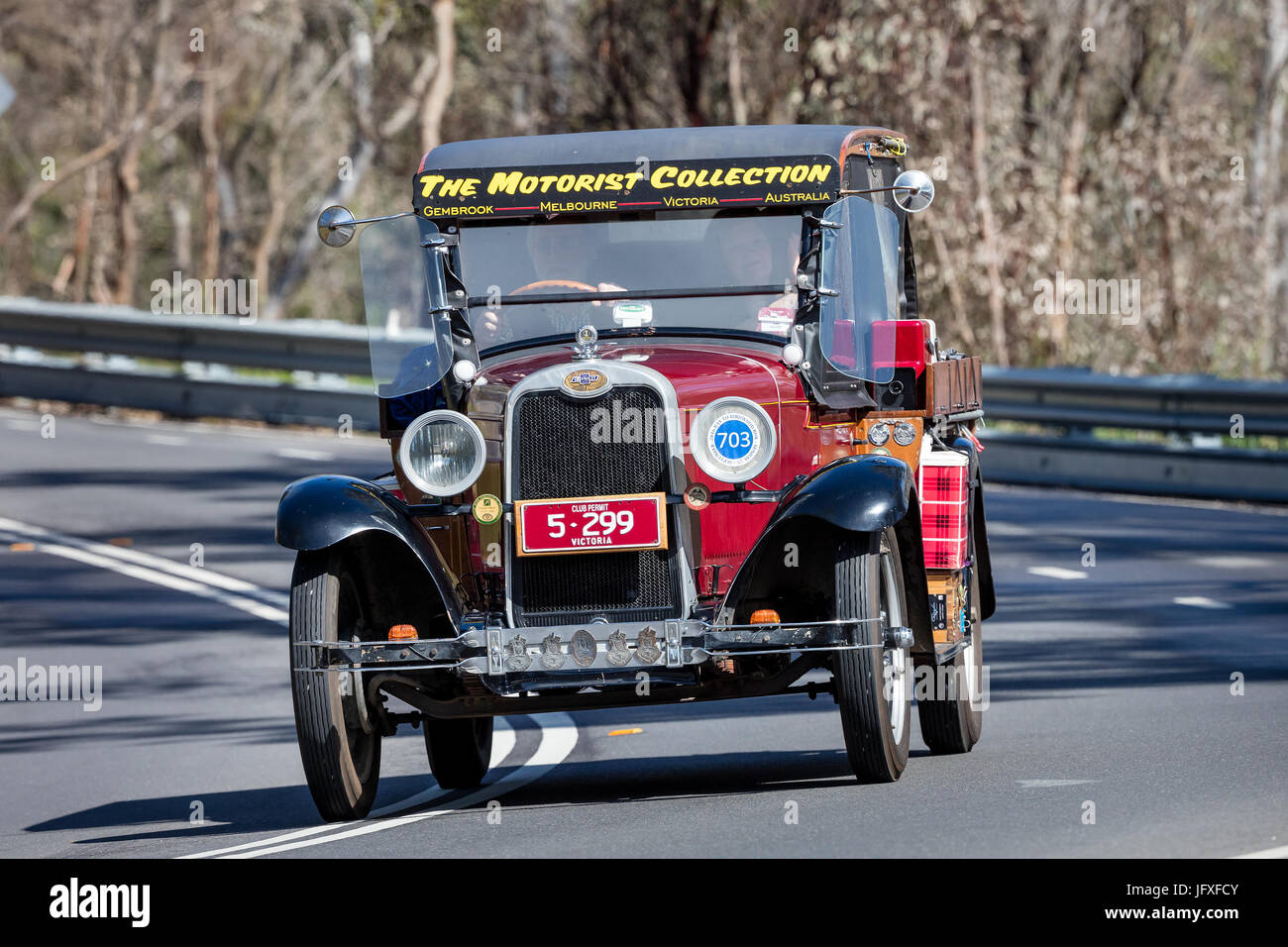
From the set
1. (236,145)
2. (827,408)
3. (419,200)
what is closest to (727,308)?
(827,408)

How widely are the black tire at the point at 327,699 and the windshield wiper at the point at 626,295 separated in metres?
1.40

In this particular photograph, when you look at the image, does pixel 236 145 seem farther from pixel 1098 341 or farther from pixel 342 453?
pixel 342 453

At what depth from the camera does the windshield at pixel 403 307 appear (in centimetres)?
873

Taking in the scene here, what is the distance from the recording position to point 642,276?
8.68 metres

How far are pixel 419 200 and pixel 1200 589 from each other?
7.24 metres

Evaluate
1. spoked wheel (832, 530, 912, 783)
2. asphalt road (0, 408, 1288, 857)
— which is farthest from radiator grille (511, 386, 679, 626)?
asphalt road (0, 408, 1288, 857)

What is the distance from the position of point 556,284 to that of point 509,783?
2.17 metres

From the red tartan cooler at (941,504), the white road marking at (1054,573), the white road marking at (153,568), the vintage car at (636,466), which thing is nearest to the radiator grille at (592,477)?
the vintage car at (636,466)

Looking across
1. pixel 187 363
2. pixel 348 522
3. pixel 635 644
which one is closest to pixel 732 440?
pixel 635 644

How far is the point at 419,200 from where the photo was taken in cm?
885

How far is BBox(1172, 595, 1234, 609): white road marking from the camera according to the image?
44.3ft

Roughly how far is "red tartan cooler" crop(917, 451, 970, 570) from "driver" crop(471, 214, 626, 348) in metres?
1.57

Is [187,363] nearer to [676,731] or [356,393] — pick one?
[356,393]

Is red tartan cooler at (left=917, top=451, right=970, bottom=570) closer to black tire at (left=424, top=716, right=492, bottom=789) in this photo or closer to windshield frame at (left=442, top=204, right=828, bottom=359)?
windshield frame at (left=442, top=204, right=828, bottom=359)
